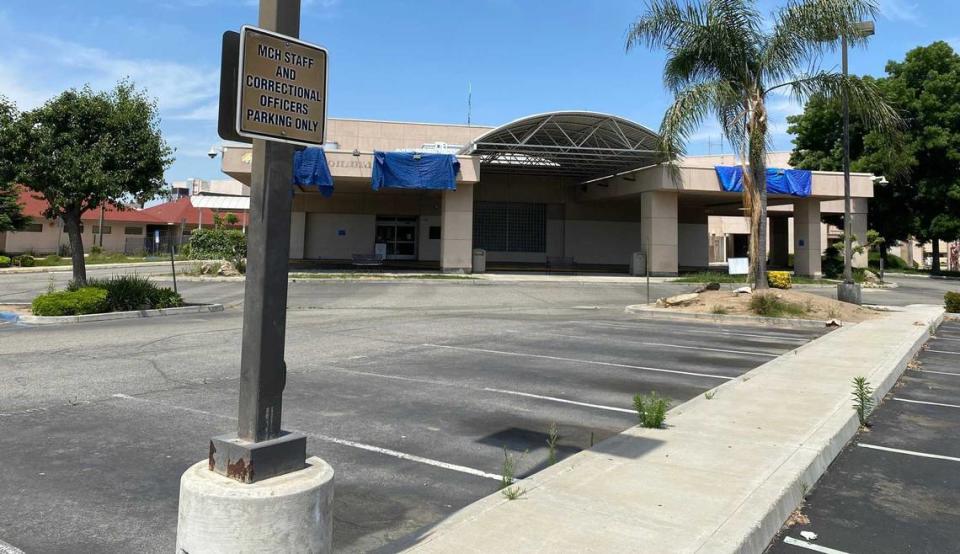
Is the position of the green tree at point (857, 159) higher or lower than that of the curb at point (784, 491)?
higher

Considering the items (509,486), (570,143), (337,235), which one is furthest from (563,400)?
(337,235)

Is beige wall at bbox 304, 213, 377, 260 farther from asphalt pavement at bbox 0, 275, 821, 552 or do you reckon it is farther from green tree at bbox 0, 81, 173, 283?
asphalt pavement at bbox 0, 275, 821, 552

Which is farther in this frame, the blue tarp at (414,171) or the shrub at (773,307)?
the blue tarp at (414,171)

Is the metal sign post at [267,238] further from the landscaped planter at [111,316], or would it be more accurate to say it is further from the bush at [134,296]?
the bush at [134,296]

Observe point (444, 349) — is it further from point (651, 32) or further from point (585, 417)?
point (651, 32)

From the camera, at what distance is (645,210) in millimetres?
33531

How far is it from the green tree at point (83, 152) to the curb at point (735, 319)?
15.1 meters

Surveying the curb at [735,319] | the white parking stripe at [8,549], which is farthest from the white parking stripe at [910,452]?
the curb at [735,319]

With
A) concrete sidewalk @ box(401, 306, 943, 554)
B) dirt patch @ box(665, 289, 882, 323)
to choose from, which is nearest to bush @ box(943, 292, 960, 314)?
dirt patch @ box(665, 289, 882, 323)

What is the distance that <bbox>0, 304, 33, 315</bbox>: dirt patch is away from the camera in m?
16.5

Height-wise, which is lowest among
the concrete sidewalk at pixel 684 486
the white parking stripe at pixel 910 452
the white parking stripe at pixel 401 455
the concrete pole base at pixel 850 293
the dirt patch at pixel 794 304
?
the white parking stripe at pixel 401 455

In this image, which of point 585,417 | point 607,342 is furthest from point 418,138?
point 585,417

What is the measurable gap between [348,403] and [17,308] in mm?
15487

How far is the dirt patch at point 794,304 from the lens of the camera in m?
16.9
